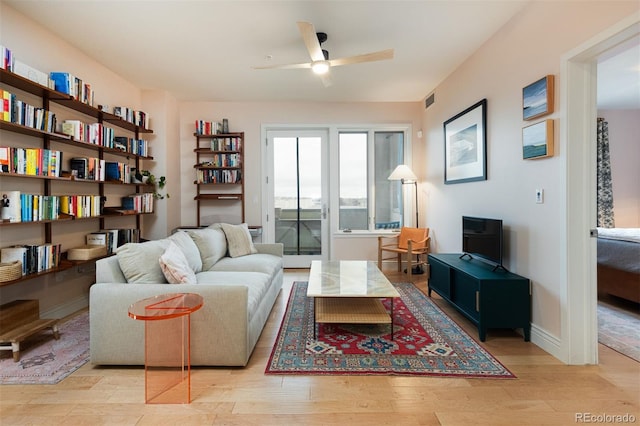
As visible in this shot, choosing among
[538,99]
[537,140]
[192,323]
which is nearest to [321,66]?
[538,99]

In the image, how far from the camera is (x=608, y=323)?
2.79 metres

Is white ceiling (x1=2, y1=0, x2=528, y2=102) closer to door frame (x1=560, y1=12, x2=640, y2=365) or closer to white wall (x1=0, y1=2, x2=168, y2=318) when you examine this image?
white wall (x1=0, y1=2, x2=168, y2=318)

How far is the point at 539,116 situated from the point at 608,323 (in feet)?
6.72

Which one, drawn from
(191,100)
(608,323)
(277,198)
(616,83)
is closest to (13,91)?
(191,100)

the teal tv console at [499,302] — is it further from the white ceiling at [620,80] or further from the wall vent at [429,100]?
the wall vent at [429,100]

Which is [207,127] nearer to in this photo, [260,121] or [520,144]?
[260,121]

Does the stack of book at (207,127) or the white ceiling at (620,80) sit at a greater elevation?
the white ceiling at (620,80)

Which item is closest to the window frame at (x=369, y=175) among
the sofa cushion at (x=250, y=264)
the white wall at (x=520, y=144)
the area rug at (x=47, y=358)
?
the white wall at (x=520, y=144)

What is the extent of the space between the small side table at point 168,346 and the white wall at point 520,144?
97.0 inches

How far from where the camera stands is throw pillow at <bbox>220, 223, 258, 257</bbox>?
3.62 meters

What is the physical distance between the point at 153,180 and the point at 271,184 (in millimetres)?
1711

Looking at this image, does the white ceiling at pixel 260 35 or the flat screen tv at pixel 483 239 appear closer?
the white ceiling at pixel 260 35

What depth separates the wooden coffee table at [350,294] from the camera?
237 cm

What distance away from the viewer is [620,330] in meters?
2.64
